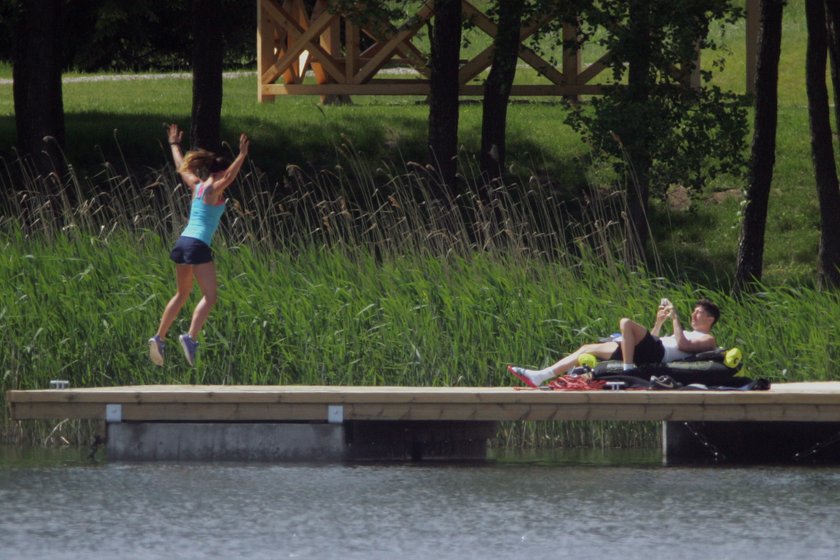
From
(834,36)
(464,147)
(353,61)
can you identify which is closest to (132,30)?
(353,61)

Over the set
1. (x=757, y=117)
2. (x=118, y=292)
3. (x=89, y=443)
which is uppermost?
(x=757, y=117)

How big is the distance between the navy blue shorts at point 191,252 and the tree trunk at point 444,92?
10550 millimetres

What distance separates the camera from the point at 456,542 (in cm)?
897

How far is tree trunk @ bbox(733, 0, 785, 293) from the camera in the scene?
20125 mm

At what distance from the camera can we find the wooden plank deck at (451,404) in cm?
1148

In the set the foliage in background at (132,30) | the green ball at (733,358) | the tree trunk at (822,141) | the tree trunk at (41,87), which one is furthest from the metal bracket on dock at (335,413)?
the foliage in background at (132,30)

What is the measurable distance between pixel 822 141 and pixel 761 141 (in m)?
0.77

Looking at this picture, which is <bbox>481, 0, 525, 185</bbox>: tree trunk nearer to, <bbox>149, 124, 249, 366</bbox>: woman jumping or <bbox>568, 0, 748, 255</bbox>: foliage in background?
<bbox>568, 0, 748, 255</bbox>: foliage in background

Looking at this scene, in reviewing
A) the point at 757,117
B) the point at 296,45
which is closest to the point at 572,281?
the point at 757,117

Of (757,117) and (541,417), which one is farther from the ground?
(757,117)

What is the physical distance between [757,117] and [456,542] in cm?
1276

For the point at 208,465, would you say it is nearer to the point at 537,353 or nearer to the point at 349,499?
the point at 349,499

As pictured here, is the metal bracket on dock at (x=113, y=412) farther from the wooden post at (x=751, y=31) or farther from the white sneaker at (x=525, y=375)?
the wooden post at (x=751, y=31)

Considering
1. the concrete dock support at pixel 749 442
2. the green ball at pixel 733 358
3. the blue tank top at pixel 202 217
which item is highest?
the blue tank top at pixel 202 217
